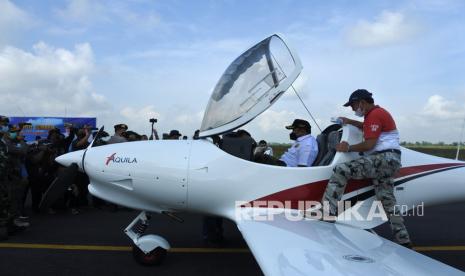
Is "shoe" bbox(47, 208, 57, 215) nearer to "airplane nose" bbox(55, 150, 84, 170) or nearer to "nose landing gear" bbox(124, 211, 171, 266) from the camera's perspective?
"airplane nose" bbox(55, 150, 84, 170)

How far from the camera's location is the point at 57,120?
1908 centimetres

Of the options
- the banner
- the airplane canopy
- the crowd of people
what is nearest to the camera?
Answer: the airplane canopy

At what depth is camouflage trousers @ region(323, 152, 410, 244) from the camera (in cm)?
411

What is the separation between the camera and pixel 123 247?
5559 mm

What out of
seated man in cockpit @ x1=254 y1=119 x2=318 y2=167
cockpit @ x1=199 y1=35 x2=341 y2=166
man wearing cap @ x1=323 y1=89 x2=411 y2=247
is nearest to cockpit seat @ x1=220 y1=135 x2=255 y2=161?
cockpit @ x1=199 y1=35 x2=341 y2=166

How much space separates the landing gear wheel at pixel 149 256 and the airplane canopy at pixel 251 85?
1.48m

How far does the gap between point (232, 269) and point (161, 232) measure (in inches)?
80.0

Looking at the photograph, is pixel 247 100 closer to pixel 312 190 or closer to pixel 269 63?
pixel 269 63

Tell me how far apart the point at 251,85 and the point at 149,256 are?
2298 millimetres

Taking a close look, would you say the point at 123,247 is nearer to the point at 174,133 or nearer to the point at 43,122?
the point at 174,133

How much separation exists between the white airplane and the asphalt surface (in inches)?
19.8

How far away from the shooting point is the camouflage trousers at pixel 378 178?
4.11 m

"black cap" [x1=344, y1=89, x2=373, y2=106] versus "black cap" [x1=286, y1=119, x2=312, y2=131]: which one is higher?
"black cap" [x1=344, y1=89, x2=373, y2=106]

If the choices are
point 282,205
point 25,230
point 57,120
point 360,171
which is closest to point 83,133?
point 25,230
